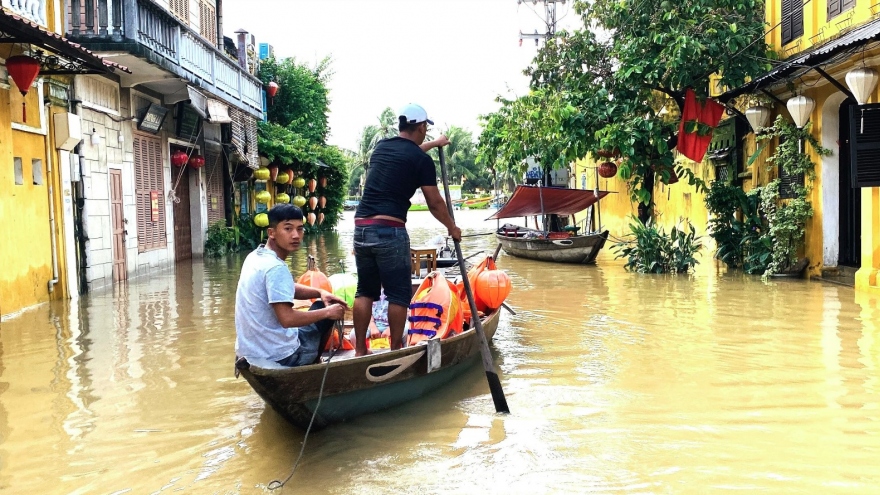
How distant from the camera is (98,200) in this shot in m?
13.7

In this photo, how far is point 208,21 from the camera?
831 inches

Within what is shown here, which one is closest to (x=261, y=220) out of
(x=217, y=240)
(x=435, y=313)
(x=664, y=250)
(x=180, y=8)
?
(x=217, y=240)

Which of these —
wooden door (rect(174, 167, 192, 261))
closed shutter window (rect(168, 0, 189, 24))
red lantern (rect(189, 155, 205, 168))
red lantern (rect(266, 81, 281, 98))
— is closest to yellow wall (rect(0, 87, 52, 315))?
wooden door (rect(174, 167, 192, 261))

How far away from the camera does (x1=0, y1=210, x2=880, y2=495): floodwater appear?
15.1 feet

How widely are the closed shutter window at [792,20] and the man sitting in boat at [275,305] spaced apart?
11.0 m

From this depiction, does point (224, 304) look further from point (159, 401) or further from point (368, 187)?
point (368, 187)

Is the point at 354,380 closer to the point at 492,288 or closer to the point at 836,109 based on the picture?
the point at 492,288

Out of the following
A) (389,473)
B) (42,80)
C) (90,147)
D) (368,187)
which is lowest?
(389,473)

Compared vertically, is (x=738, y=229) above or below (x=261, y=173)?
below

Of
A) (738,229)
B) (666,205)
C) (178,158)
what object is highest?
(178,158)

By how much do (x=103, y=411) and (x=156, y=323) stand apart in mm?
4264

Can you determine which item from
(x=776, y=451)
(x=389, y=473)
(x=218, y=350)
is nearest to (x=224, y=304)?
(x=218, y=350)

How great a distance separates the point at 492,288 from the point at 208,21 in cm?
1629

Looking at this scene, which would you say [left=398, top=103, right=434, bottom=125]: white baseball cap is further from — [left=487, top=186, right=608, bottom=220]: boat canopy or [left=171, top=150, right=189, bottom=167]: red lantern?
[left=171, top=150, right=189, bottom=167]: red lantern
